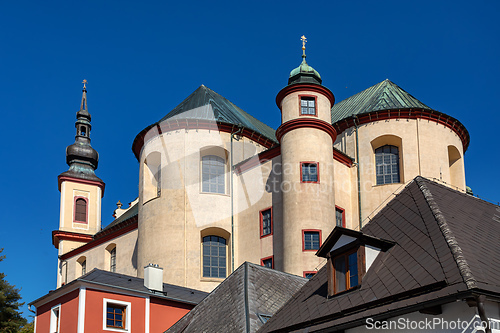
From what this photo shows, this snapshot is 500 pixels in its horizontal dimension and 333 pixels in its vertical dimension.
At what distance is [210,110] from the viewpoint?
129 feet

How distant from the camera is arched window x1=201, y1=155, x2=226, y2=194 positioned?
3700 centimetres

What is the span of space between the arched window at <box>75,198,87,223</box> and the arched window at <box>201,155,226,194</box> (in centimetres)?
2119

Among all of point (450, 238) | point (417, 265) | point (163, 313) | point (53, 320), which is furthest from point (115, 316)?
point (450, 238)

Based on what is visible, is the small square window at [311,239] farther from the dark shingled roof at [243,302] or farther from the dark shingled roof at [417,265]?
the dark shingled roof at [417,265]

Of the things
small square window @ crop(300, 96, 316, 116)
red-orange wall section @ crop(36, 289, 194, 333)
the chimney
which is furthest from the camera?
small square window @ crop(300, 96, 316, 116)

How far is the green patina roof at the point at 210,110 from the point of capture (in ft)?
127

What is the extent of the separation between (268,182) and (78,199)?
26.2 meters

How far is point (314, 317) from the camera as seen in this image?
14078 mm

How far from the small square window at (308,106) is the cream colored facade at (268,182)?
25cm

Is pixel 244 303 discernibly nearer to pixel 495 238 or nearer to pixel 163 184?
pixel 495 238

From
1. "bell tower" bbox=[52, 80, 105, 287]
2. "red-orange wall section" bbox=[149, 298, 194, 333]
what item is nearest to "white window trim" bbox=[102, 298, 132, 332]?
"red-orange wall section" bbox=[149, 298, 194, 333]

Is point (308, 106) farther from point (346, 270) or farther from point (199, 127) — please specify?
point (346, 270)

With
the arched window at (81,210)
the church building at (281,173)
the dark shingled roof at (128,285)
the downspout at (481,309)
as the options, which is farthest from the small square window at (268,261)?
the arched window at (81,210)

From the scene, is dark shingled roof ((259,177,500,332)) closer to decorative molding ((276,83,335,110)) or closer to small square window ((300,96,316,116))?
small square window ((300,96,316,116))
